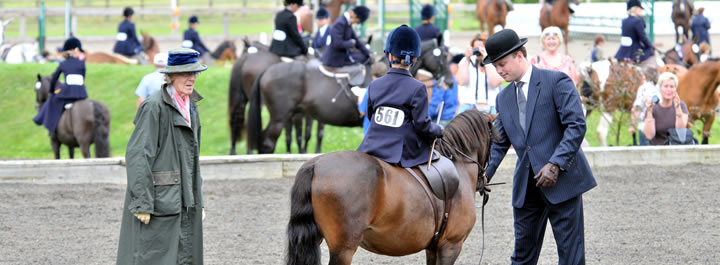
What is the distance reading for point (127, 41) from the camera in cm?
2114

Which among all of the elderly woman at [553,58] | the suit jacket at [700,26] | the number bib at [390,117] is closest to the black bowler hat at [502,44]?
the number bib at [390,117]

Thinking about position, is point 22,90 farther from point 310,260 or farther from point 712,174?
point 310,260

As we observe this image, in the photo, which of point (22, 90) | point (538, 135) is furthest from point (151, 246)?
point (22, 90)

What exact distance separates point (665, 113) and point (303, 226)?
7573 millimetres

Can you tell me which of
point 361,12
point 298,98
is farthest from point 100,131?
point 361,12

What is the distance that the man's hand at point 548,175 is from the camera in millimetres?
4953

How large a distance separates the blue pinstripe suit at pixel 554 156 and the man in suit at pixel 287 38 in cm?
844

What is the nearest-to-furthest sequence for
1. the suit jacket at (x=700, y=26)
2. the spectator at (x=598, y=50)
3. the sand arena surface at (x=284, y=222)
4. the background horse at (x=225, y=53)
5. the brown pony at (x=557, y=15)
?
the sand arena surface at (x=284, y=222), the spectator at (x=598, y=50), the brown pony at (x=557, y=15), the suit jacket at (x=700, y=26), the background horse at (x=225, y=53)

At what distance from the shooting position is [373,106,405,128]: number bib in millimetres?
5273

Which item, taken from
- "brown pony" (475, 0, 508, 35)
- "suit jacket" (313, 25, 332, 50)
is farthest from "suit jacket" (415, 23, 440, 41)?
"brown pony" (475, 0, 508, 35)

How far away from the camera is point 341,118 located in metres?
12.6

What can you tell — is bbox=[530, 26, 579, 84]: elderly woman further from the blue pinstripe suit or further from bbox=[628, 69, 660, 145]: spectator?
the blue pinstripe suit

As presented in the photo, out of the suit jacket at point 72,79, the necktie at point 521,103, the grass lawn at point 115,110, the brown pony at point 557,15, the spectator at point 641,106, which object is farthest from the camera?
the brown pony at point 557,15

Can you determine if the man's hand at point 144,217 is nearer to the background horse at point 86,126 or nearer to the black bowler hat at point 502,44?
the black bowler hat at point 502,44
